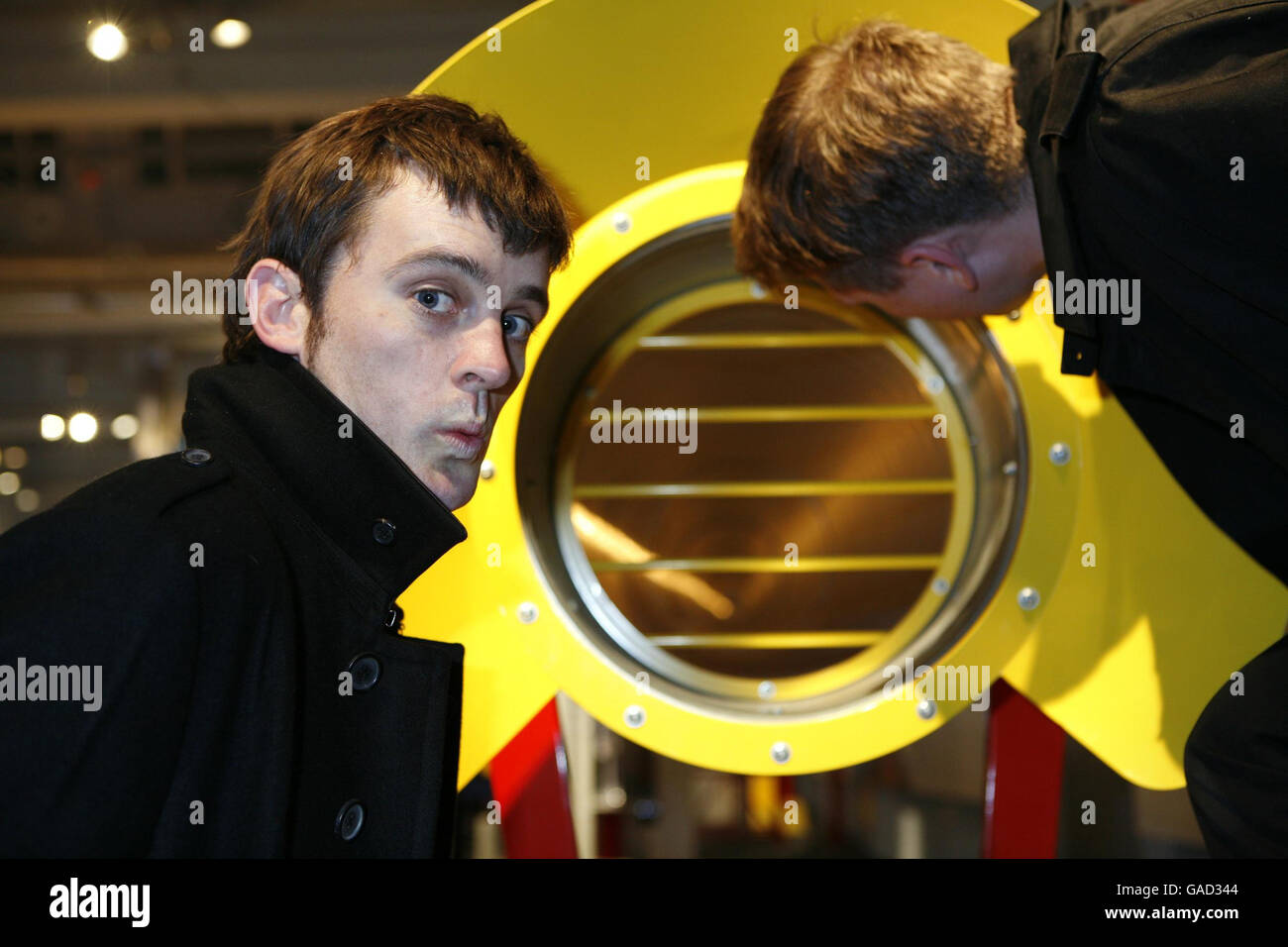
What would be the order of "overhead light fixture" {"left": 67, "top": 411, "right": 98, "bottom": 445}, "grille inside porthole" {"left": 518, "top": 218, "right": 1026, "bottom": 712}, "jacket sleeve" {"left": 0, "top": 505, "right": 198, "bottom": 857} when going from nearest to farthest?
"jacket sleeve" {"left": 0, "top": 505, "right": 198, "bottom": 857} < "grille inside porthole" {"left": 518, "top": 218, "right": 1026, "bottom": 712} < "overhead light fixture" {"left": 67, "top": 411, "right": 98, "bottom": 445}

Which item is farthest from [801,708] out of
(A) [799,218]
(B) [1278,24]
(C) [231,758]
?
(B) [1278,24]

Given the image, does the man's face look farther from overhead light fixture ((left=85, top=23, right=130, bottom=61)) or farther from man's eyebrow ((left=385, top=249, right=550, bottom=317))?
overhead light fixture ((left=85, top=23, right=130, bottom=61))

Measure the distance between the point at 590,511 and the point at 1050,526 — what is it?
Result: 52 cm

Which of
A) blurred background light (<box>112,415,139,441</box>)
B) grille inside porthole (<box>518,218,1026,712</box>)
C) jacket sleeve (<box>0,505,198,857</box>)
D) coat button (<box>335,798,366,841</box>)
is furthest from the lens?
blurred background light (<box>112,415,139,441</box>)

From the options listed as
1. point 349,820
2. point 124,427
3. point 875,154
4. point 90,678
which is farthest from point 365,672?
point 124,427

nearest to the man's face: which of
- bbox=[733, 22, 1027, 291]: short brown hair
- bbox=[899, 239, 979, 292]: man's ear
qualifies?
bbox=[733, 22, 1027, 291]: short brown hair

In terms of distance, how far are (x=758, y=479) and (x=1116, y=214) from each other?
2.06 ft

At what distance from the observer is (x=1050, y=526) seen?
3.61 feet

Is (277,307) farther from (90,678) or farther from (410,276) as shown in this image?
(90,678)

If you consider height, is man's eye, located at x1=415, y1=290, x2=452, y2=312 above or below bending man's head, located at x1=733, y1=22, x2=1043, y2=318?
below

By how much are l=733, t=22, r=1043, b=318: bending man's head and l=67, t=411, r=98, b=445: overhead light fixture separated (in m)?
0.85

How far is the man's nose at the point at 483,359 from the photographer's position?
85cm

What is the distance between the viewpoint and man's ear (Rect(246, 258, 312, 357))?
858mm
